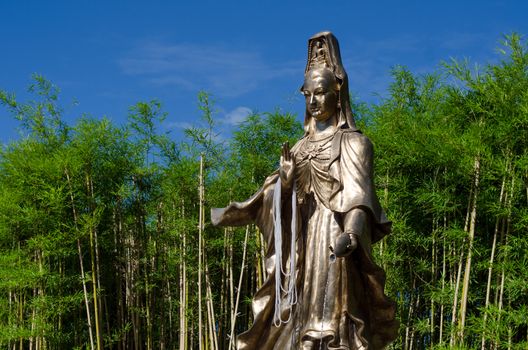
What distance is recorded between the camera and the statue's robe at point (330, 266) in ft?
16.1

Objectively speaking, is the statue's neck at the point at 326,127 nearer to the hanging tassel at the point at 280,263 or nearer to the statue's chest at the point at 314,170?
the statue's chest at the point at 314,170

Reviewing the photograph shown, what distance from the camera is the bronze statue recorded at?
492 centimetres

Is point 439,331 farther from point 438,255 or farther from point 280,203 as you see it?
point 280,203

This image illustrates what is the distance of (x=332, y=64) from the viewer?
5.37 meters

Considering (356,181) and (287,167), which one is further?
(287,167)

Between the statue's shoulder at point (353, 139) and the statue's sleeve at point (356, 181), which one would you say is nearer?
the statue's sleeve at point (356, 181)

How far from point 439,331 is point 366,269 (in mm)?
4268

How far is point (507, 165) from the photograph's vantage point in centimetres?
800

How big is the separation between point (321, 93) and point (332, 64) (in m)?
0.23

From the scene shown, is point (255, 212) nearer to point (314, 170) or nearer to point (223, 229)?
point (314, 170)

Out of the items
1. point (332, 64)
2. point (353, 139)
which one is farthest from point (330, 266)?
point (332, 64)

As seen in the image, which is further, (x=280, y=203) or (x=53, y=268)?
(x=53, y=268)

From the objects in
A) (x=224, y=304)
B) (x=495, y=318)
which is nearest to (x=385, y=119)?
(x=495, y=318)

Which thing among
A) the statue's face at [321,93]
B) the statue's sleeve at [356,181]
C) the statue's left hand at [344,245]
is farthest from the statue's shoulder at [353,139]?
the statue's left hand at [344,245]
